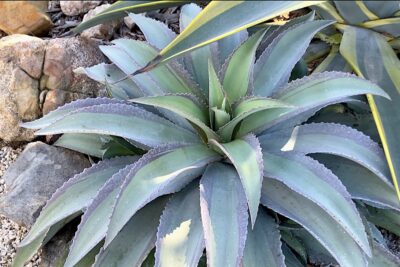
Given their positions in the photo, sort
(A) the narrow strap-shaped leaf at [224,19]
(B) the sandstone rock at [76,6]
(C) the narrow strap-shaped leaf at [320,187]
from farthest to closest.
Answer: (B) the sandstone rock at [76,6] < (C) the narrow strap-shaped leaf at [320,187] < (A) the narrow strap-shaped leaf at [224,19]

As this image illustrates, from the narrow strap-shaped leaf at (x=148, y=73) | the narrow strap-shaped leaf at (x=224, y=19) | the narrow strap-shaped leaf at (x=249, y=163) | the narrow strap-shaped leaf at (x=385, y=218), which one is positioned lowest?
the narrow strap-shaped leaf at (x=385, y=218)

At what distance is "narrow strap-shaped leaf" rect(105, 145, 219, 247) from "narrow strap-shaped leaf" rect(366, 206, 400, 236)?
1.68 ft

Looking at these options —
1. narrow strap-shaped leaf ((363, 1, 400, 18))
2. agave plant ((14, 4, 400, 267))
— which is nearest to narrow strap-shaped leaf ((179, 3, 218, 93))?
agave plant ((14, 4, 400, 267))

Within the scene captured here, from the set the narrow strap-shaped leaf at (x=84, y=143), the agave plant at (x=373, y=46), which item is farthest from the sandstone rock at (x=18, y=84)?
the agave plant at (x=373, y=46)

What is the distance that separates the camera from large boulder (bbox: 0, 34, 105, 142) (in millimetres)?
1568

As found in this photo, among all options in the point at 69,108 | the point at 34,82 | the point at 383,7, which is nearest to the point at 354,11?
the point at 383,7

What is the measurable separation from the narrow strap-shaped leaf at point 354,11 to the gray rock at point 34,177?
83 cm

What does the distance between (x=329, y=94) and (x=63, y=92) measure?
2.61ft

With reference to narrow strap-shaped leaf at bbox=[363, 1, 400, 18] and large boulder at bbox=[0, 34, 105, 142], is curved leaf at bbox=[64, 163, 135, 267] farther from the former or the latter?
narrow strap-shaped leaf at bbox=[363, 1, 400, 18]

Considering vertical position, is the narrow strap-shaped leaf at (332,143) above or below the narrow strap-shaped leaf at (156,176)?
above

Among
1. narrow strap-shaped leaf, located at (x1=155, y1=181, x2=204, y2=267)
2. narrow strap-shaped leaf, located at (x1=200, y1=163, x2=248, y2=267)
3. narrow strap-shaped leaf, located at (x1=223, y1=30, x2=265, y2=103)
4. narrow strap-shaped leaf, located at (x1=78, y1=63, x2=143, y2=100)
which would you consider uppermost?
narrow strap-shaped leaf, located at (x1=223, y1=30, x2=265, y2=103)

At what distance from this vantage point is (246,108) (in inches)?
44.9

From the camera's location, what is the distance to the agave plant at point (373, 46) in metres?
1.30

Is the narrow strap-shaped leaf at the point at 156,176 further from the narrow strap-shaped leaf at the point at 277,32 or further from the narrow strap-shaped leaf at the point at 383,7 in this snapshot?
the narrow strap-shaped leaf at the point at 383,7
